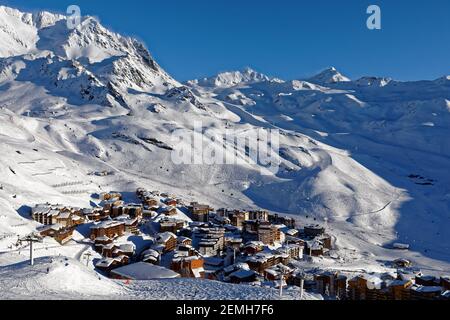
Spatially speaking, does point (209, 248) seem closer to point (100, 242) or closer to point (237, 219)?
point (100, 242)

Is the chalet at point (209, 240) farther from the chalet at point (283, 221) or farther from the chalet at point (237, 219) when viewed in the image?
the chalet at point (283, 221)

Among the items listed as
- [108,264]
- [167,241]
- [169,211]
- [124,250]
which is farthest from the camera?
[169,211]

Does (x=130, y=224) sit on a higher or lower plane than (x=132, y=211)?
lower

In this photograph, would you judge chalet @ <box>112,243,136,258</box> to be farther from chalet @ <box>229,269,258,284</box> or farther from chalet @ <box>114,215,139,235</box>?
chalet @ <box>229,269,258,284</box>

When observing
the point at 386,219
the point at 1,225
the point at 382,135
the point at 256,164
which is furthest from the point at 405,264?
the point at 382,135

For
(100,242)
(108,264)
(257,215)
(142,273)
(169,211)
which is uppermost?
(257,215)

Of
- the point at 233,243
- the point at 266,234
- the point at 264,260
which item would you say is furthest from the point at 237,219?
the point at 264,260

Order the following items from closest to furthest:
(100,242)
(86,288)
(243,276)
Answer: (86,288), (243,276), (100,242)

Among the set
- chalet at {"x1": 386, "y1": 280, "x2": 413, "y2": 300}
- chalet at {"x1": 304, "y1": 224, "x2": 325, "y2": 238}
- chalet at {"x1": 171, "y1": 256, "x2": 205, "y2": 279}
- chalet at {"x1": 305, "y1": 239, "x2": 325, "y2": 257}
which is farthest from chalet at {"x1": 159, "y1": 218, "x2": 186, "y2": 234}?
chalet at {"x1": 386, "y1": 280, "x2": 413, "y2": 300}
